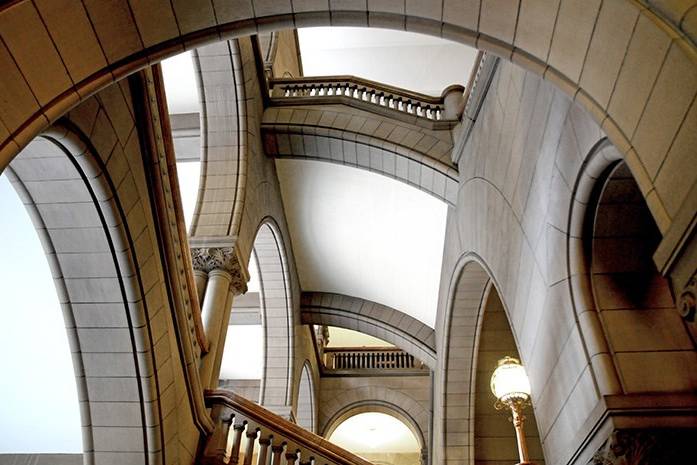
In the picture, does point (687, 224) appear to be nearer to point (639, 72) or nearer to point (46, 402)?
point (639, 72)

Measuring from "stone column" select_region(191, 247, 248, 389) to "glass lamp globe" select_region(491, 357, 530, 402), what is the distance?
2703 millimetres

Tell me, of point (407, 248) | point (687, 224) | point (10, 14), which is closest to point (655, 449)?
point (687, 224)

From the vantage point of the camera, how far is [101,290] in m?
3.66

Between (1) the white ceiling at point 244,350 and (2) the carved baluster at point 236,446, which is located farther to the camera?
(1) the white ceiling at point 244,350

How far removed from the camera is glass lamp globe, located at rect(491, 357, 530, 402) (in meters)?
3.96

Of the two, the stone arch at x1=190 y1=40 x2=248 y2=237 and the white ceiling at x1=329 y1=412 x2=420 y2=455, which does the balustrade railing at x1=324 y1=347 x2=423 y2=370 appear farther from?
the stone arch at x1=190 y1=40 x2=248 y2=237

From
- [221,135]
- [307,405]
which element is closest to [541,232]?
[221,135]

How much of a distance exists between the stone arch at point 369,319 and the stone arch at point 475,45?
24.1 ft

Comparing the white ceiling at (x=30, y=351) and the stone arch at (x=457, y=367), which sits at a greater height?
the stone arch at (x=457, y=367)

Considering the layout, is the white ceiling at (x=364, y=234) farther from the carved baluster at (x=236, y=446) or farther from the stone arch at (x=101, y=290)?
the stone arch at (x=101, y=290)

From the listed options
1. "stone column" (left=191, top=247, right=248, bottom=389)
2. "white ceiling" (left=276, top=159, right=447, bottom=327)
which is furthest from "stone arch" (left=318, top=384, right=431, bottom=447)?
"stone column" (left=191, top=247, right=248, bottom=389)

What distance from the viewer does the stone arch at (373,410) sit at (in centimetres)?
1142

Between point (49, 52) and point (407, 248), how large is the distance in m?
7.05

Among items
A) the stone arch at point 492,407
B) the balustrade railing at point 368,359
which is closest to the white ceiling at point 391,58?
the balustrade railing at point 368,359
